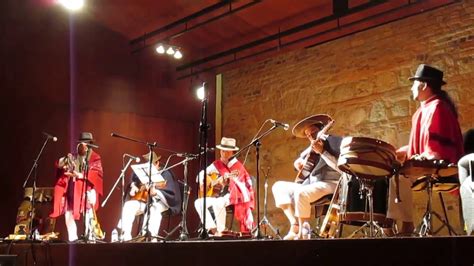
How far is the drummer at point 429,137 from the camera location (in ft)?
14.9

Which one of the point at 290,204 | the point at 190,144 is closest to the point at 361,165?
the point at 290,204

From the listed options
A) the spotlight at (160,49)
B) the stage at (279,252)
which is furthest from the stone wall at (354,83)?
the stage at (279,252)

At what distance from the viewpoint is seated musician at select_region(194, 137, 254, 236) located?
6848mm

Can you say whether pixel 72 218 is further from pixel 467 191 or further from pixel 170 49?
pixel 467 191

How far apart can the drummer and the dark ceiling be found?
7.04 feet

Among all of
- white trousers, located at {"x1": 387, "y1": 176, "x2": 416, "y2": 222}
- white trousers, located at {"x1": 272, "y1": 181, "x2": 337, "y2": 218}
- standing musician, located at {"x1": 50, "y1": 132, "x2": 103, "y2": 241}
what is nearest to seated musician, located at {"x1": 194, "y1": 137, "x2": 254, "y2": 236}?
white trousers, located at {"x1": 272, "y1": 181, "x2": 337, "y2": 218}

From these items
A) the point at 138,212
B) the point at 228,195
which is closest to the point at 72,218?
the point at 138,212

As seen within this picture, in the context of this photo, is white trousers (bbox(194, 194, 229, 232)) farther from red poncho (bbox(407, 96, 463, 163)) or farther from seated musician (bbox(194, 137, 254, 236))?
red poncho (bbox(407, 96, 463, 163))

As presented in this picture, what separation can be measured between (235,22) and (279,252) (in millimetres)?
5607

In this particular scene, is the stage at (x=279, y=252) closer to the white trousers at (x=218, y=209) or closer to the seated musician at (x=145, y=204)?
the white trousers at (x=218, y=209)

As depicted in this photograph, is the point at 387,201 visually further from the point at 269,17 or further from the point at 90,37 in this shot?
the point at 90,37

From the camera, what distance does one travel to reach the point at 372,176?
4.26 metres

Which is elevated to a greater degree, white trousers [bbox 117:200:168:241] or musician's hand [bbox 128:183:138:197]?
musician's hand [bbox 128:183:138:197]

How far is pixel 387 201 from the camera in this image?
4.70 metres
